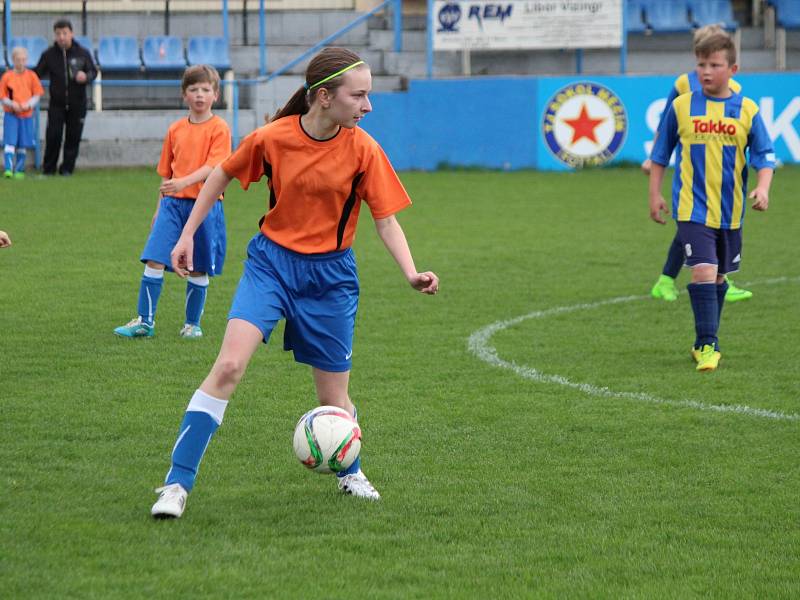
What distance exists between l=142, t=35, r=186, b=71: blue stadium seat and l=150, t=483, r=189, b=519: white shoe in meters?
18.4

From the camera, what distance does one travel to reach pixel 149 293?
26.4 ft

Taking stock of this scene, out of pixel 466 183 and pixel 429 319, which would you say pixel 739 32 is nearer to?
pixel 466 183

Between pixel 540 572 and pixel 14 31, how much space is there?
21.4 metres

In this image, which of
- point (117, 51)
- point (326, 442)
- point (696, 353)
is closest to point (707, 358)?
point (696, 353)

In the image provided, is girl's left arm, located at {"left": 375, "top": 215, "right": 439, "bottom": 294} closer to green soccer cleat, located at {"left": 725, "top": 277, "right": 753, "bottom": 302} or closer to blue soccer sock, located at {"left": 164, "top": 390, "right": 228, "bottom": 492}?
blue soccer sock, located at {"left": 164, "top": 390, "right": 228, "bottom": 492}

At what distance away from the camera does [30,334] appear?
26.5ft

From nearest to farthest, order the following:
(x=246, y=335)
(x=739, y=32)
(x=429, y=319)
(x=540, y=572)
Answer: (x=540, y=572)
(x=246, y=335)
(x=429, y=319)
(x=739, y=32)

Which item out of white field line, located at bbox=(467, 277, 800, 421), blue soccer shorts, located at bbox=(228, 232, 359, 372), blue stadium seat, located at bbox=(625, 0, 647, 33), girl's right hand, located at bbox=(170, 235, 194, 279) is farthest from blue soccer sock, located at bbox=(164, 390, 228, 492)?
blue stadium seat, located at bbox=(625, 0, 647, 33)

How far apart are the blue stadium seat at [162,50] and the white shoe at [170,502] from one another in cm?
1839

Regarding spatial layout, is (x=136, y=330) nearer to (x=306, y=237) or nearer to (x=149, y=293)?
(x=149, y=293)

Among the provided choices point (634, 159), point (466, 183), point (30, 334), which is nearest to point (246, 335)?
point (30, 334)

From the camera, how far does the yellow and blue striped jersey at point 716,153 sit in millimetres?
7379

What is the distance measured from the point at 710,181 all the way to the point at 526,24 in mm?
14690

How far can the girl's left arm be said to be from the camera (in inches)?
178
